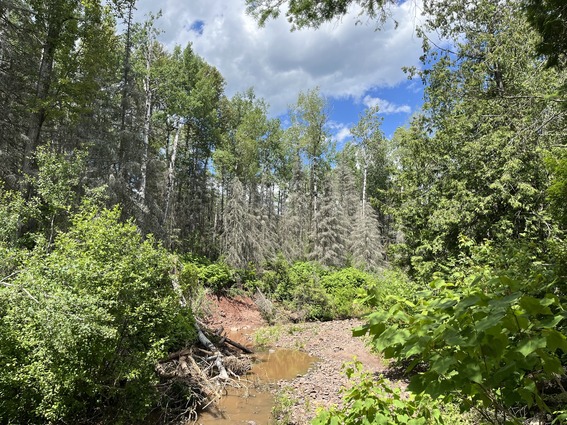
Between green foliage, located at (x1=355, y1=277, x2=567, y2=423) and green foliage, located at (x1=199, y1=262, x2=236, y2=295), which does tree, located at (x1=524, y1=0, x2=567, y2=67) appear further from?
green foliage, located at (x1=199, y1=262, x2=236, y2=295)

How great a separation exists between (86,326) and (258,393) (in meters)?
5.39

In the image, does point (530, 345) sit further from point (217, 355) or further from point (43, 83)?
point (43, 83)

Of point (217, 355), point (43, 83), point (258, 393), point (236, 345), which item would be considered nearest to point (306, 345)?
point (236, 345)

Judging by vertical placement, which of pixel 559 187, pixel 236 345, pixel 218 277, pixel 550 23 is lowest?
pixel 236 345

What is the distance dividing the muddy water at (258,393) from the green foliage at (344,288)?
610 cm

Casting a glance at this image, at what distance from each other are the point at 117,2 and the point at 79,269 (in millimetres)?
13238

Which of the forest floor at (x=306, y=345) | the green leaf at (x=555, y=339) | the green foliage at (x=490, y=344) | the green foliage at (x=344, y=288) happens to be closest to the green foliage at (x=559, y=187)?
the forest floor at (x=306, y=345)

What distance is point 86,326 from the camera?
4891 millimetres

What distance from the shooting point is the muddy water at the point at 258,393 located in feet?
24.2

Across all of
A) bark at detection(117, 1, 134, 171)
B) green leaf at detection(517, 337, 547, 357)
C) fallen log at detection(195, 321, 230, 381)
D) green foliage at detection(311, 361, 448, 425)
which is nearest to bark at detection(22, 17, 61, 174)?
bark at detection(117, 1, 134, 171)

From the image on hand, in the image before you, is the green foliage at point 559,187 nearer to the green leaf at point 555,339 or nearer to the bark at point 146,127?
the green leaf at point 555,339

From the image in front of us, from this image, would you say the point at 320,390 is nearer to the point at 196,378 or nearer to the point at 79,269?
the point at 196,378

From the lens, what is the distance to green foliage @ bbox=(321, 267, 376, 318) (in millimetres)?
18188

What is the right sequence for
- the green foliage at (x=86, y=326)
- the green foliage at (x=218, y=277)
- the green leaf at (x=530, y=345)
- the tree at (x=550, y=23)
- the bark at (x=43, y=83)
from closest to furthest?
the green leaf at (x=530, y=345)
the tree at (x=550, y=23)
the green foliage at (x=86, y=326)
the bark at (x=43, y=83)
the green foliage at (x=218, y=277)
